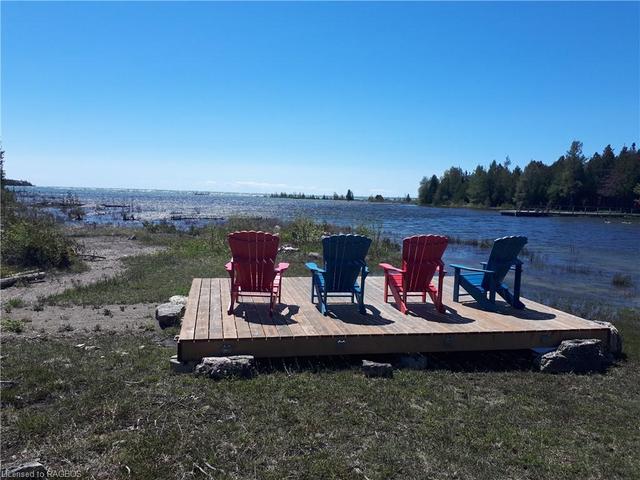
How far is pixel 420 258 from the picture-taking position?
646cm

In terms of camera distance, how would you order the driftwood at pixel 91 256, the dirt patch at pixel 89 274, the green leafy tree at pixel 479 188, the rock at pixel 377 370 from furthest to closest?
the green leafy tree at pixel 479 188, the driftwood at pixel 91 256, the dirt patch at pixel 89 274, the rock at pixel 377 370

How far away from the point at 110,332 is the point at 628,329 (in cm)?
837

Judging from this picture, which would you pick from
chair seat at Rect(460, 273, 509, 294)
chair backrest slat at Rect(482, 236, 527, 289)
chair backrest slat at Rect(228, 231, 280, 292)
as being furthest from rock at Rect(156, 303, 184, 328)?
chair backrest slat at Rect(482, 236, 527, 289)

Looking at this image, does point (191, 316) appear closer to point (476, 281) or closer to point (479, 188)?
point (476, 281)

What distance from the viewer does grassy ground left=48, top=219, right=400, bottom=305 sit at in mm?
8773

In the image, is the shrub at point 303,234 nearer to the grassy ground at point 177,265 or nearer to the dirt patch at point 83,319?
the grassy ground at point 177,265

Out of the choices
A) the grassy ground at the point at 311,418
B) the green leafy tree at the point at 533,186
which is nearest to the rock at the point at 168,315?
the grassy ground at the point at 311,418

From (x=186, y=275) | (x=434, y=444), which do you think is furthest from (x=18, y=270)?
(x=434, y=444)

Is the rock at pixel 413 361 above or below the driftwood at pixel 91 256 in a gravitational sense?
above

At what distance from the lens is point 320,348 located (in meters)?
5.22

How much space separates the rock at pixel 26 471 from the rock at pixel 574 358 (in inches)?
197

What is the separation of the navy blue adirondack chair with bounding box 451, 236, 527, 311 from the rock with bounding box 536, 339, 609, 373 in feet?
4.36

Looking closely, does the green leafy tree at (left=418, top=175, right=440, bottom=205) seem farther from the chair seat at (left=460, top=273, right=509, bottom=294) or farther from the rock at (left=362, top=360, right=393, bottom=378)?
the rock at (left=362, top=360, right=393, bottom=378)

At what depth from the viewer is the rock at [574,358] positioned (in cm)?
536
